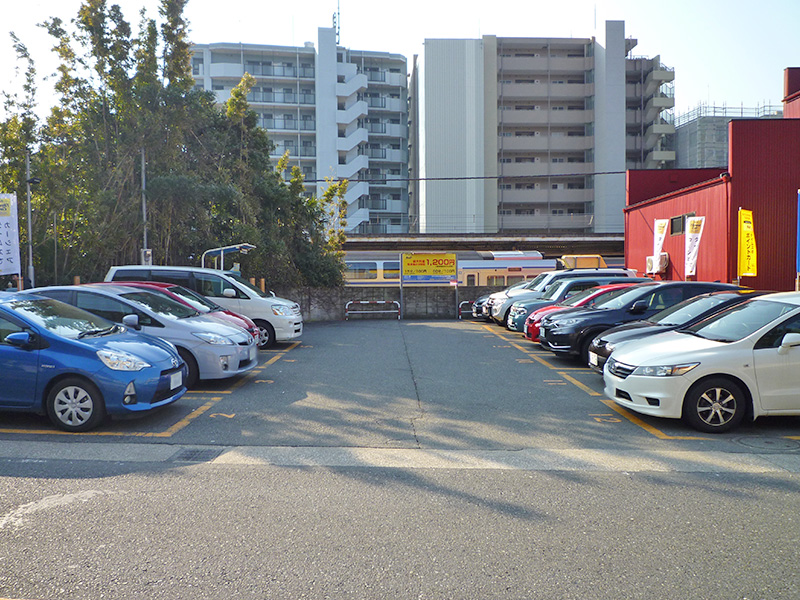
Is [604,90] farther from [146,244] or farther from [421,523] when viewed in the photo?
[421,523]

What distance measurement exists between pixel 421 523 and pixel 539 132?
175 feet

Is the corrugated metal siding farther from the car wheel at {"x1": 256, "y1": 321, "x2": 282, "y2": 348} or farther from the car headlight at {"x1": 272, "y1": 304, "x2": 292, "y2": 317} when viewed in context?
the car wheel at {"x1": 256, "y1": 321, "x2": 282, "y2": 348}

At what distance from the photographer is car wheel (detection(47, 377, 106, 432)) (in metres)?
6.55

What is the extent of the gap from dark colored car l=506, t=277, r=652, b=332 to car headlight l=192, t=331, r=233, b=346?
798cm

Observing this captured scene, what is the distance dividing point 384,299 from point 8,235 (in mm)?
11849

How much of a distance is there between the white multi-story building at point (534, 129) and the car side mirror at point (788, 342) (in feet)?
147

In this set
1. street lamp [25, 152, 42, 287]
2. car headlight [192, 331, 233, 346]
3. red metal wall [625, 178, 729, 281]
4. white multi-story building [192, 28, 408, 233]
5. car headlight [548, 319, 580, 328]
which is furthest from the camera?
white multi-story building [192, 28, 408, 233]

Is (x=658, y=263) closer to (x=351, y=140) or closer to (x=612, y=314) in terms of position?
(x=612, y=314)

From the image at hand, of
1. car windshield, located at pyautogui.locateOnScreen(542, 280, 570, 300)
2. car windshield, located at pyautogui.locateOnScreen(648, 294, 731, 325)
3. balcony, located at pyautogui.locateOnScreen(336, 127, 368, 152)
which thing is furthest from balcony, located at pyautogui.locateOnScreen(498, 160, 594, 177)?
car windshield, located at pyautogui.locateOnScreen(648, 294, 731, 325)

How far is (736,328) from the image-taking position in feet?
23.7

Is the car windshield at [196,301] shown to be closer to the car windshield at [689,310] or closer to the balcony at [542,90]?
the car windshield at [689,310]

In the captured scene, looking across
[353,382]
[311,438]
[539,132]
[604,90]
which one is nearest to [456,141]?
[539,132]

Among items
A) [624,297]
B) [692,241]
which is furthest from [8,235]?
[692,241]

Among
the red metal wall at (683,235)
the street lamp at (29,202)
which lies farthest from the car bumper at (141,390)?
the red metal wall at (683,235)
